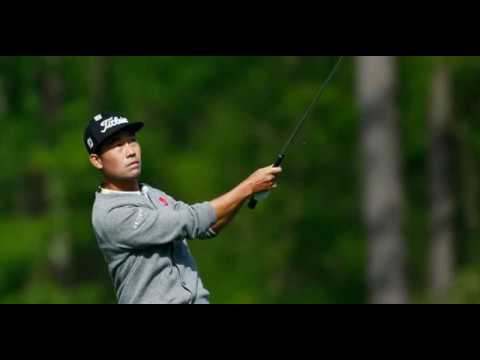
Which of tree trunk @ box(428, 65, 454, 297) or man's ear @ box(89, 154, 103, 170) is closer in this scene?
man's ear @ box(89, 154, 103, 170)

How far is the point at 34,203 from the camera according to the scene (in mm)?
27875

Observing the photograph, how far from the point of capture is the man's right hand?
19.9 feet

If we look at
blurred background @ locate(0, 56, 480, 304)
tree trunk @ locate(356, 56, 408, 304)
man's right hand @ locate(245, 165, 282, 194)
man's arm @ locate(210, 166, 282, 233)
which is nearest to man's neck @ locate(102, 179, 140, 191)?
man's arm @ locate(210, 166, 282, 233)

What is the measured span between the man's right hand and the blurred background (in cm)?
1939

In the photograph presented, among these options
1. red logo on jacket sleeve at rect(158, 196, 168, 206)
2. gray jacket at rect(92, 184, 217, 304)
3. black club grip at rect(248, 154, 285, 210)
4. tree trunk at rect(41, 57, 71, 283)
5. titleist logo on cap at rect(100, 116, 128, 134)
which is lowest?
gray jacket at rect(92, 184, 217, 304)

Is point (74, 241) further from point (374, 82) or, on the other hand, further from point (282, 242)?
point (374, 82)

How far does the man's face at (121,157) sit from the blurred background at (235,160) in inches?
761

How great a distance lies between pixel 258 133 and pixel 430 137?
12.3 feet

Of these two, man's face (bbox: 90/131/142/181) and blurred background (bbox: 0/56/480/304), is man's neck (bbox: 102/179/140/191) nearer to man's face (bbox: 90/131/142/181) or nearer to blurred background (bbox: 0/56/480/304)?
man's face (bbox: 90/131/142/181)

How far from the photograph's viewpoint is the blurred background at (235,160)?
26.5m

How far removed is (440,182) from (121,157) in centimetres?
2226

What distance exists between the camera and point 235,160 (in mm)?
27547
